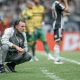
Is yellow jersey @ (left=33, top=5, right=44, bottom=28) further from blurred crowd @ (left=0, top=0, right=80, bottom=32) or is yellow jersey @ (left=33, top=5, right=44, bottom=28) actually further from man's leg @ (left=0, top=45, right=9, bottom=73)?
blurred crowd @ (left=0, top=0, right=80, bottom=32)

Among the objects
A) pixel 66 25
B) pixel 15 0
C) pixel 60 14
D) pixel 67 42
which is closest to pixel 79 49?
pixel 67 42

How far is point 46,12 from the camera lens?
30812 millimetres

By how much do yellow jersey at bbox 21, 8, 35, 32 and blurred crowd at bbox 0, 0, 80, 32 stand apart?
11353 millimetres

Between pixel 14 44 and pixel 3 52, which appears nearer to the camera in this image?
pixel 3 52

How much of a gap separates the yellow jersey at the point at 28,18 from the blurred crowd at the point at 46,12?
11.4 metres

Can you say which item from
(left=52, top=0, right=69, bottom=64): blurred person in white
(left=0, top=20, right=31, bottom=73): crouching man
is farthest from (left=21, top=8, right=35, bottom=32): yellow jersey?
(left=0, top=20, right=31, bottom=73): crouching man

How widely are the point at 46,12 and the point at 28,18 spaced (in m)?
12.8

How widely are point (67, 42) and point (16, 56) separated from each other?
1551cm

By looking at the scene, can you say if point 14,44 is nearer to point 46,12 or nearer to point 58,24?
point 58,24

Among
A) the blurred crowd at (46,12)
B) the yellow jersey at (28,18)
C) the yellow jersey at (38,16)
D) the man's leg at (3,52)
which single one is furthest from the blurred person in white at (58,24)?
the blurred crowd at (46,12)

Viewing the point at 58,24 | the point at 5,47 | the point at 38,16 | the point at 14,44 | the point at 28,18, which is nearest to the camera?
the point at 5,47

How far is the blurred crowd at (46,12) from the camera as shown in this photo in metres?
30.5

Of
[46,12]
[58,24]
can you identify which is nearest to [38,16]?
[58,24]

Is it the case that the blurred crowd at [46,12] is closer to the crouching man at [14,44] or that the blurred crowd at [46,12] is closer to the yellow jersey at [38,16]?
the yellow jersey at [38,16]
